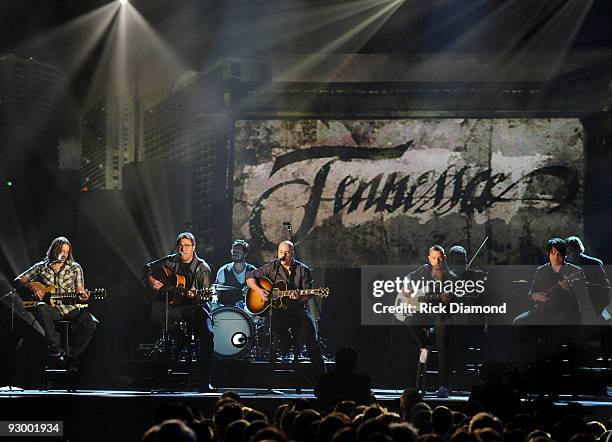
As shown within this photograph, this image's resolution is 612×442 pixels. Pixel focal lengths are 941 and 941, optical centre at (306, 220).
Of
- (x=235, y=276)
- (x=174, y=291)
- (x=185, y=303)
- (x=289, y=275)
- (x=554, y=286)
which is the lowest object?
(x=185, y=303)

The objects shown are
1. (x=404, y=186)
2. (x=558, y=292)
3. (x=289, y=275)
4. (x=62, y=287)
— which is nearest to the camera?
(x=558, y=292)

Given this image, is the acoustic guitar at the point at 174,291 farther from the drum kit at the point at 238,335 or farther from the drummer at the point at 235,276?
the drummer at the point at 235,276

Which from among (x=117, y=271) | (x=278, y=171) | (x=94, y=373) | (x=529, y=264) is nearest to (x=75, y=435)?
(x=94, y=373)

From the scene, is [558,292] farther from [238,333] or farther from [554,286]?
[238,333]

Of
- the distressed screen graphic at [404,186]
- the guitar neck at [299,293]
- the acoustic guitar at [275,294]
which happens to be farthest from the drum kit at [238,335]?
the distressed screen graphic at [404,186]

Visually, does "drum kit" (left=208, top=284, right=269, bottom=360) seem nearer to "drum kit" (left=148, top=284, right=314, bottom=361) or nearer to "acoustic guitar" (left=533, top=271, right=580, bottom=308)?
"drum kit" (left=148, top=284, right=314, bottom=361)

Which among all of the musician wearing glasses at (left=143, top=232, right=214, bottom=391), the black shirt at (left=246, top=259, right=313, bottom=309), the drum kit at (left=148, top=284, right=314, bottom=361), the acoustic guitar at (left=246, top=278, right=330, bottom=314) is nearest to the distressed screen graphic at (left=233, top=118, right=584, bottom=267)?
the drum kit at (left=148, top=284, right=314, bottom=361)

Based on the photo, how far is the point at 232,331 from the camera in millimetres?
12812

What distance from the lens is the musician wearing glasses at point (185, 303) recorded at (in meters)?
11.3

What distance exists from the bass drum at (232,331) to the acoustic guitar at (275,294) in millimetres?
798

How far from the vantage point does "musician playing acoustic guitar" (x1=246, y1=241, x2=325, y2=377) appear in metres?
11.7

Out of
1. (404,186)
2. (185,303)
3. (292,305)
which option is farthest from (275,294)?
(404,186)

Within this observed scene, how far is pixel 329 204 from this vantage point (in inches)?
599

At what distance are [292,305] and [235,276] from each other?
1.98 metres
